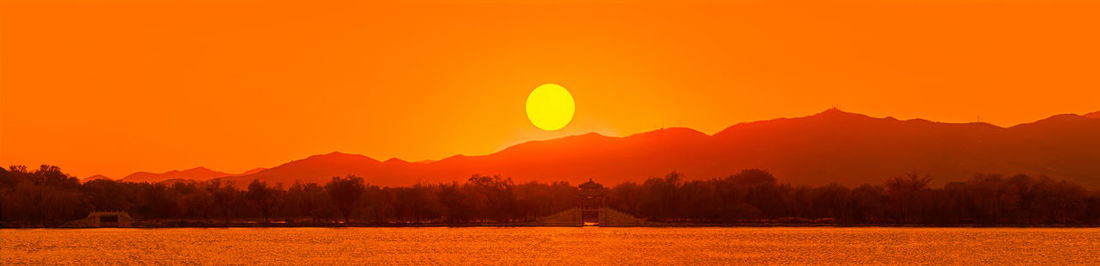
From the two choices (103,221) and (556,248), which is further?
(103,221)

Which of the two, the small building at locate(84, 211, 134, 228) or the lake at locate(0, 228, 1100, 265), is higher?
the small building at locate(84, 211, 134, 228)

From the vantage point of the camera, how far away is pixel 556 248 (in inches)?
5128

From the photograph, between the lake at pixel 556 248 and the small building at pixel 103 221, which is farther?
the small building at pixel 103 221

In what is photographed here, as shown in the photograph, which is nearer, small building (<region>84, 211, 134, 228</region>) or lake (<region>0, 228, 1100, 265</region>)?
lake (<region>0, 228, 1100, 265</region>)

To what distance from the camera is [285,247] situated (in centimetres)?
13075

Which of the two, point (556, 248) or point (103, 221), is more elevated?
point (103, 221)

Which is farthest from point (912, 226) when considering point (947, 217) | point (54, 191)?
point (54, 191)

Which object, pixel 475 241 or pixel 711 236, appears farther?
pixel 711 236

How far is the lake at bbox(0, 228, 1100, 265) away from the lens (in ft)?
361

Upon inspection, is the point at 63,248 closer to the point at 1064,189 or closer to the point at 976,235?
the point at 976,235

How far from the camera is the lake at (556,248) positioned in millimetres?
110000

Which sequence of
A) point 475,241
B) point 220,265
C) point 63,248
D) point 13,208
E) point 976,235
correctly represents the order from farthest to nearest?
1. point 13,208
2. point 976,235
3. point 475,241
4. point 63,248
5. point 220,265

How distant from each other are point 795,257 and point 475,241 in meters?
43.8

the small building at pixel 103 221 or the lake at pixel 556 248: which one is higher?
the small building at pixel 103 221
